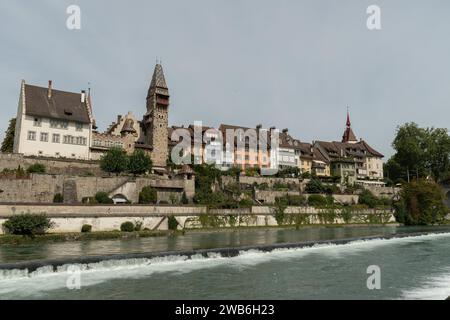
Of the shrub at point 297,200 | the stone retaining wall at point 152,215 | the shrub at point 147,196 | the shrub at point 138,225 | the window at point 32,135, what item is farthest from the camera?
the shrub at point 297,200

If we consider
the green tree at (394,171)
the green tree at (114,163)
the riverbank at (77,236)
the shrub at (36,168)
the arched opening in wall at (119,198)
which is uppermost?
the green tree at (394,171)

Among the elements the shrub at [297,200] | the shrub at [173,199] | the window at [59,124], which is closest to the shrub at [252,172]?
the shrub at [297,200]

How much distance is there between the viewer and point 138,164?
60875mm

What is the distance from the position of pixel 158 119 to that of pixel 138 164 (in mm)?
17072

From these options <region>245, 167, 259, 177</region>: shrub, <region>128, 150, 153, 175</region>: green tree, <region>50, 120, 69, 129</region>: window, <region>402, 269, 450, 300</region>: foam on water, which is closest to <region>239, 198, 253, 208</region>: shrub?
<region>245, 167, 259, 177</region>: shrub

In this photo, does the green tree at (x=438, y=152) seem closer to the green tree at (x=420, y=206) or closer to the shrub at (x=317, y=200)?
the green tree at (x=420, y=206)

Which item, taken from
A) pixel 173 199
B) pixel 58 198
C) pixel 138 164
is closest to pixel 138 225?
pixel 58 198

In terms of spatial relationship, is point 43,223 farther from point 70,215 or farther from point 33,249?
point 33,249

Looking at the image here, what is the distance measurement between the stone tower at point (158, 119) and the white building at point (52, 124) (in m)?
12.4

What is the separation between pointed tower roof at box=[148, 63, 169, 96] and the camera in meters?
78.0

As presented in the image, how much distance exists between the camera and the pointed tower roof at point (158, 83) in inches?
3071

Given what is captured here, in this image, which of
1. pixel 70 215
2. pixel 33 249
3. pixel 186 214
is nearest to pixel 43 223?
pixel 70 215

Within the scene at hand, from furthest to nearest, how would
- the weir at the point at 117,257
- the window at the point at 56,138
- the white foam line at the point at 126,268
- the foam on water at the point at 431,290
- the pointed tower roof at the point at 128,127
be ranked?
the pointed tower roof at the point at 128,127
the window at the point at 56,138
the weir at the point at 117,257
the white foam line at the point at 126,268
the foam on water at the point at 431,290

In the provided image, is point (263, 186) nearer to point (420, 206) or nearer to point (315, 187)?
point (315, 187)
